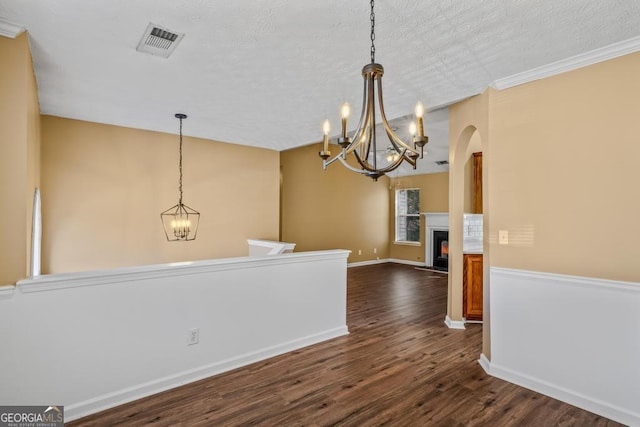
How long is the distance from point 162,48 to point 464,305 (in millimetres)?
4350

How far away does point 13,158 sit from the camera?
2.13m

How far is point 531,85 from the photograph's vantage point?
276 centimetres

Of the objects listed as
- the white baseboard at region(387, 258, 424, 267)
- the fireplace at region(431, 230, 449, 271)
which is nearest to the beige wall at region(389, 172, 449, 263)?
the white baseboard at region(387, 258, 424, 267)


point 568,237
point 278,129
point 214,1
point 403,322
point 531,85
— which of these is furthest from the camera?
point 278,129

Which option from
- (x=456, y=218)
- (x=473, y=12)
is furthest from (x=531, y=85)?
(x=456, y=218)

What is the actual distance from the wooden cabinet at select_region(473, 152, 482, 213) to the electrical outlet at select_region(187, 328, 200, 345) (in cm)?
462

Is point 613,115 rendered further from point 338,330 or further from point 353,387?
point 338,330

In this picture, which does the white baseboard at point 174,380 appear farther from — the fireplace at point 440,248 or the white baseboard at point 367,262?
the fireplace at point 440,248

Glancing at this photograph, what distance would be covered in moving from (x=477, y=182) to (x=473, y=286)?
1.92 meters

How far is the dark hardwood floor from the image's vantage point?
2.24 meters

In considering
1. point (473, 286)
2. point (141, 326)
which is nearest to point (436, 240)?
point (473, 286)

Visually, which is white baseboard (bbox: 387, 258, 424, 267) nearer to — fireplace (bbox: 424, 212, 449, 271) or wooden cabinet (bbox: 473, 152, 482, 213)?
fireplace (bbox: 424, 212, 449, 271)

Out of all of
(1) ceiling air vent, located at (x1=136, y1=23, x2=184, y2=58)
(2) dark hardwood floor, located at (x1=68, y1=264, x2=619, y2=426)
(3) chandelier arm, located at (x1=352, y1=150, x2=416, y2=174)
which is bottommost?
(2) dark hardwood floor, located at (x1=68, y1=264, x2=619, y2=426)

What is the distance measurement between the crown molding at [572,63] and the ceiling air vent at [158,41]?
107 inches
